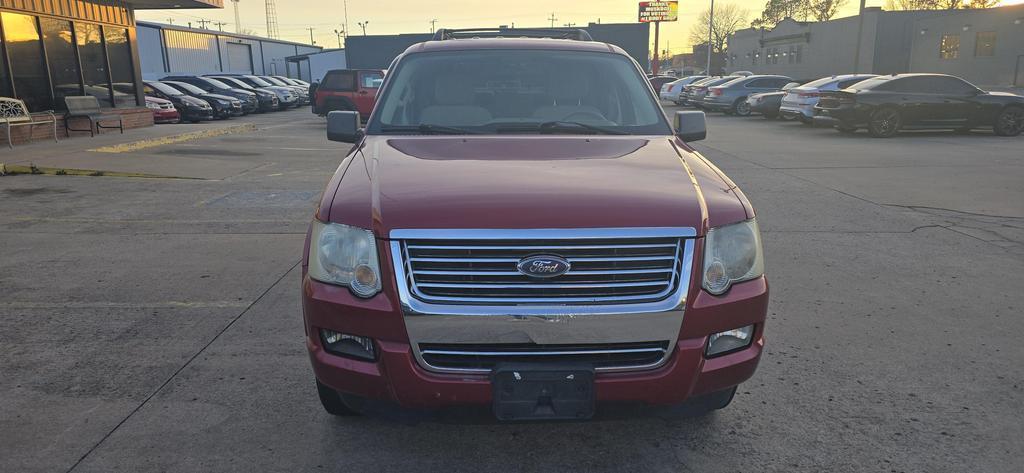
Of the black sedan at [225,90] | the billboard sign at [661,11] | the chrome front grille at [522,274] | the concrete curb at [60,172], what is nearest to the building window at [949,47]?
the black sedan at [225,90]

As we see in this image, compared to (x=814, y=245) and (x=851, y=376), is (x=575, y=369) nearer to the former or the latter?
(x=851, y=376)

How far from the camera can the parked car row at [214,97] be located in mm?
22220

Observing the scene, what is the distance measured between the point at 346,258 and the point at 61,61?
56.3 feet

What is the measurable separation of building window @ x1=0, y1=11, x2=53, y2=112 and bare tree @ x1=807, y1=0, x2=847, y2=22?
85.4 meters

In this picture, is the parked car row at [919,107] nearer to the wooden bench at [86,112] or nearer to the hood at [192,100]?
the wooden bench at [86,112]

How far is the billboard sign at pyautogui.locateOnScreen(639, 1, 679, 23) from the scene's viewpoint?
7750cm

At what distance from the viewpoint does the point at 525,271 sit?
2.48 metres

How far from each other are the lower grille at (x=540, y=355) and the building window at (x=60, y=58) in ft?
55.8

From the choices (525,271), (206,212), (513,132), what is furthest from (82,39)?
(525,271)

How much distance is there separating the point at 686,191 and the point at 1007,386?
228 centimetres

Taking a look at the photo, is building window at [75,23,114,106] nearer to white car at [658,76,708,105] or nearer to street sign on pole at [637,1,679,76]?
white car at [658,76,708,105]

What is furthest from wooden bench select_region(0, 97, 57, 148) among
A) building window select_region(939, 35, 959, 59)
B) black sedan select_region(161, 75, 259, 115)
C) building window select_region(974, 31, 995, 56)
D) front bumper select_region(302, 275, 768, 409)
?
building window select_region(939, 35, 959, 59)

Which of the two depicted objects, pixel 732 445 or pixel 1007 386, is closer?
pixel 732 445

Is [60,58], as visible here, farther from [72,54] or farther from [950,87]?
[950,87]
